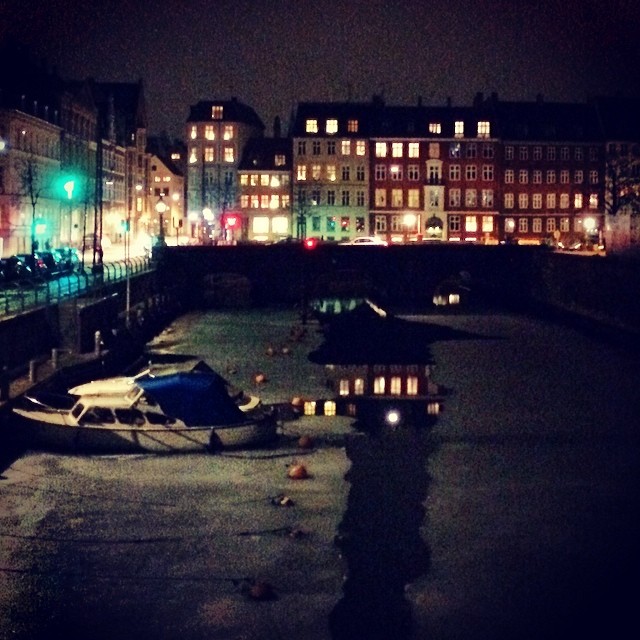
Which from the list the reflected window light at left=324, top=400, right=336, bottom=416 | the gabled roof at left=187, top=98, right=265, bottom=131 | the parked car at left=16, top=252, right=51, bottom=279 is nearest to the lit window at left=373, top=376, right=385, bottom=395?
the reflected window light at left=324, top=400, right=336, bottom=416

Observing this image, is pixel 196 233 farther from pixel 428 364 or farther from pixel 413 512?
pixel 413 512

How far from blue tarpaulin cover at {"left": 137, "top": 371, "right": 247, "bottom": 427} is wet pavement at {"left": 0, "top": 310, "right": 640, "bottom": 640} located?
1.54 metres

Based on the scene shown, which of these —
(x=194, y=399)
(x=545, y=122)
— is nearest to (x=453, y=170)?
(x=545, y=122)

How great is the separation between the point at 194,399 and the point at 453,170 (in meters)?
97.1

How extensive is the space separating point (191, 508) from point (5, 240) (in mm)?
58913

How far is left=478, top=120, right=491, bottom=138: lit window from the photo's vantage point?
4970 inches

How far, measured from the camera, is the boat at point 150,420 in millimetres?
31094

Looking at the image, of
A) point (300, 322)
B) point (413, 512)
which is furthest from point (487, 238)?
point (413, 512)

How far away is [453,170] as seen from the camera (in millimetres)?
126188

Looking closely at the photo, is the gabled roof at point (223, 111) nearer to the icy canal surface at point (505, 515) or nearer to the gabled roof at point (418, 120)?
the gabled roof at point (418, 120)

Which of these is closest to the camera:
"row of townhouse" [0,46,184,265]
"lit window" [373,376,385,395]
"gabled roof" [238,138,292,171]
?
"lit window" [373,376,385,395]

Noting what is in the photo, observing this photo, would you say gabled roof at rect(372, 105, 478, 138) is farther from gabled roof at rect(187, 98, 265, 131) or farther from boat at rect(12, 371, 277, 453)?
boat at rect(12, 371, 277, 453)

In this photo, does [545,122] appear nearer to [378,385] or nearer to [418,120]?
[418,120]

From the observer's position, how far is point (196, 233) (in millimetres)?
147750
